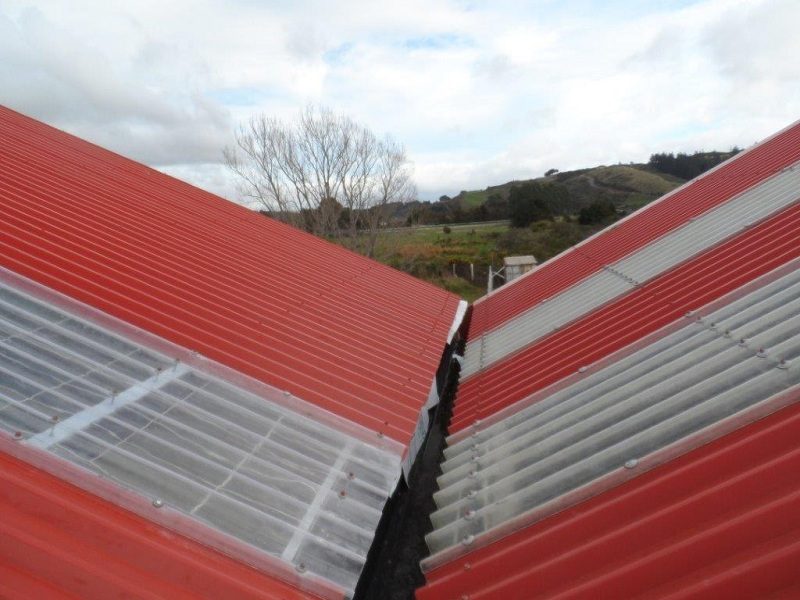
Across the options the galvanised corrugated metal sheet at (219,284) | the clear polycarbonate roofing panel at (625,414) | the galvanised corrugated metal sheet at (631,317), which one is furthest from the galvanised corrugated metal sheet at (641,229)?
the clear polycarbonate roofing panel at (625,414)

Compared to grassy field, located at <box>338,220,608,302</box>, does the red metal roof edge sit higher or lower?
lower

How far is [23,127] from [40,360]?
Result: 7.89 meters

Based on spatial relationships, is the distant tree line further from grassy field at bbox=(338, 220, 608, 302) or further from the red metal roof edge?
the red metal roof edge

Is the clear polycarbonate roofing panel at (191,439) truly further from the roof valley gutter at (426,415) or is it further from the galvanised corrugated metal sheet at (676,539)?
the galvanised corrugated metal sheet at (676,539)

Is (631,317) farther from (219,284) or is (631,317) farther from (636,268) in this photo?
(219,284)

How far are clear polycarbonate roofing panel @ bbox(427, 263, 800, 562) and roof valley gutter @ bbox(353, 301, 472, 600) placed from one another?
61 cm

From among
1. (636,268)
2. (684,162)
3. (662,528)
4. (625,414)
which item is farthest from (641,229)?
(684,162)

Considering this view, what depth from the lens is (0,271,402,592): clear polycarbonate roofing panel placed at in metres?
2.52

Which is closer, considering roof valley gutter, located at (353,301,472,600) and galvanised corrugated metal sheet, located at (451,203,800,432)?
roof valley gutter, located at (353,301,472,600)

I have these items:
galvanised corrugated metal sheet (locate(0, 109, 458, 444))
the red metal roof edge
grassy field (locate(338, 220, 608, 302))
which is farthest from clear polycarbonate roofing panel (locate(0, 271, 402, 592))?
grassy field (locate(338, 220, 608, 302))

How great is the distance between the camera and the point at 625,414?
3281mm

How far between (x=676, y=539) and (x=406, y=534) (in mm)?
2868

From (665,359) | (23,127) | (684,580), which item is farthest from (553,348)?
(23,127)

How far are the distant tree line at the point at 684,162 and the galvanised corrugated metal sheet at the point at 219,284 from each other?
6281cm
